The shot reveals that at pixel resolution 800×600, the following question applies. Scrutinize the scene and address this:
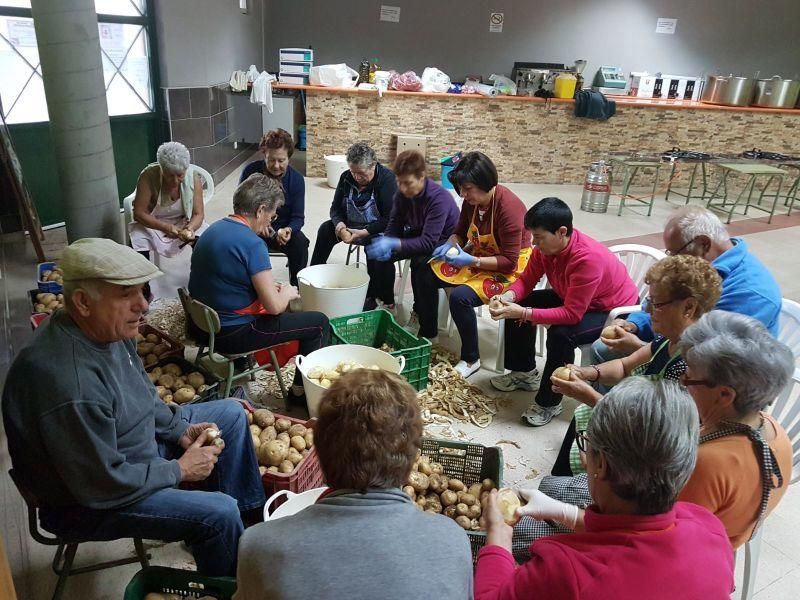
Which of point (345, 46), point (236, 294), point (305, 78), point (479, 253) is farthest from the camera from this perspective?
point (345, 46)

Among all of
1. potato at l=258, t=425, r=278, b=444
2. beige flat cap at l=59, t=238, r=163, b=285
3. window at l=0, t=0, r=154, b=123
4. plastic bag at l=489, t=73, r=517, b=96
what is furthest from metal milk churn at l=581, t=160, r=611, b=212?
beige flat cap at l=59, t=238, r=163, b=285

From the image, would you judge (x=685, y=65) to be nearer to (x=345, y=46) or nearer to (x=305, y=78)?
(x=345, y=46)

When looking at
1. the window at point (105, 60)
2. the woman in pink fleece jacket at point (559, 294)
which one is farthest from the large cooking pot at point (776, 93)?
the window at point (105, 60)

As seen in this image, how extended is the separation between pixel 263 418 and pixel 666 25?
10.3 meters

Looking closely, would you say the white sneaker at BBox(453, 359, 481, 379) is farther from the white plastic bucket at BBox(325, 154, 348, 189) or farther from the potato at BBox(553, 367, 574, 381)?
the white plastic bucket at BBox(325, 154, 348, 189)

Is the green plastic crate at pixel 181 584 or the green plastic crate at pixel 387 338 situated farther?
the green plastic crate at pixel 387 338

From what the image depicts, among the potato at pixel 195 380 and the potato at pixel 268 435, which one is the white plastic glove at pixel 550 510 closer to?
the potato at pixel 268 435

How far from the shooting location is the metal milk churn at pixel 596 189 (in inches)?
281

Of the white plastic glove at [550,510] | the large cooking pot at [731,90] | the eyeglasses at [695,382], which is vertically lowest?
the white plastic glove at [550,510]

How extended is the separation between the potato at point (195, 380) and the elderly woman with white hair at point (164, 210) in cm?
143

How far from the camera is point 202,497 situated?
1750 millimetres

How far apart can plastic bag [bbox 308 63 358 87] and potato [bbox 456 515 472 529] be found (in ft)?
22.6

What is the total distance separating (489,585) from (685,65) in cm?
1103

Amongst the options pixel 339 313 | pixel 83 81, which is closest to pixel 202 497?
pixel 339 313
